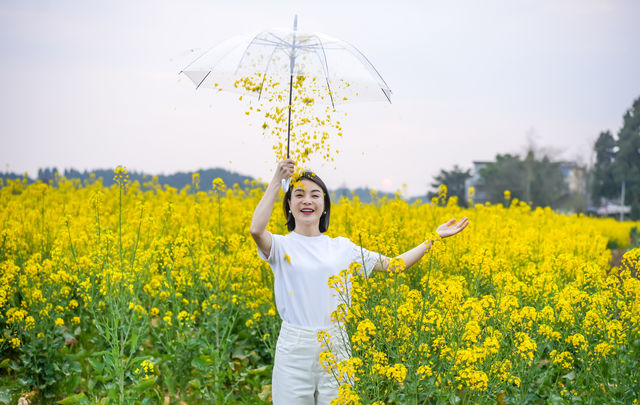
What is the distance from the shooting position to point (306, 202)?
3.17 meters

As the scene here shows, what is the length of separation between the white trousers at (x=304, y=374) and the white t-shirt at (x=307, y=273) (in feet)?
0.32

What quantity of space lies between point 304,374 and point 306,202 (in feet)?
3.03

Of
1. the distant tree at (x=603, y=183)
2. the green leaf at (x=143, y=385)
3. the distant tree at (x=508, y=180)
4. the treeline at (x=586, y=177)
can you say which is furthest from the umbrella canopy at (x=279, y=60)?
the distant tree at (x=603, y=183)

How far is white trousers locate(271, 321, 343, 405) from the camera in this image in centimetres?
291

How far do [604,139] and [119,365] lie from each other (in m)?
45.3

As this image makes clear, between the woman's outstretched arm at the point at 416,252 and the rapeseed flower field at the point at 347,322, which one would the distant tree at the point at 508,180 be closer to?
the rapeseed flower field at the point at 347,322

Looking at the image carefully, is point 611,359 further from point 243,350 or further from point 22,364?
point 22,364

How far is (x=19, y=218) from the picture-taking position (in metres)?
7.39

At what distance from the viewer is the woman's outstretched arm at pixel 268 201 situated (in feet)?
9.49

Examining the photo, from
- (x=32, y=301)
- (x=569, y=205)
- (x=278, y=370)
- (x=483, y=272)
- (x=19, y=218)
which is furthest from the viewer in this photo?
(x=569, y=205)

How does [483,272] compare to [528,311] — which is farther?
[483,272]

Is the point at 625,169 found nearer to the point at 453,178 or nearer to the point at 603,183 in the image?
the point at 603,183

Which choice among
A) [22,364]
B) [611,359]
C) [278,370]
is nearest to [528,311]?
[611,359]

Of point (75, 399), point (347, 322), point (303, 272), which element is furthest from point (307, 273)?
point (75, 399)
